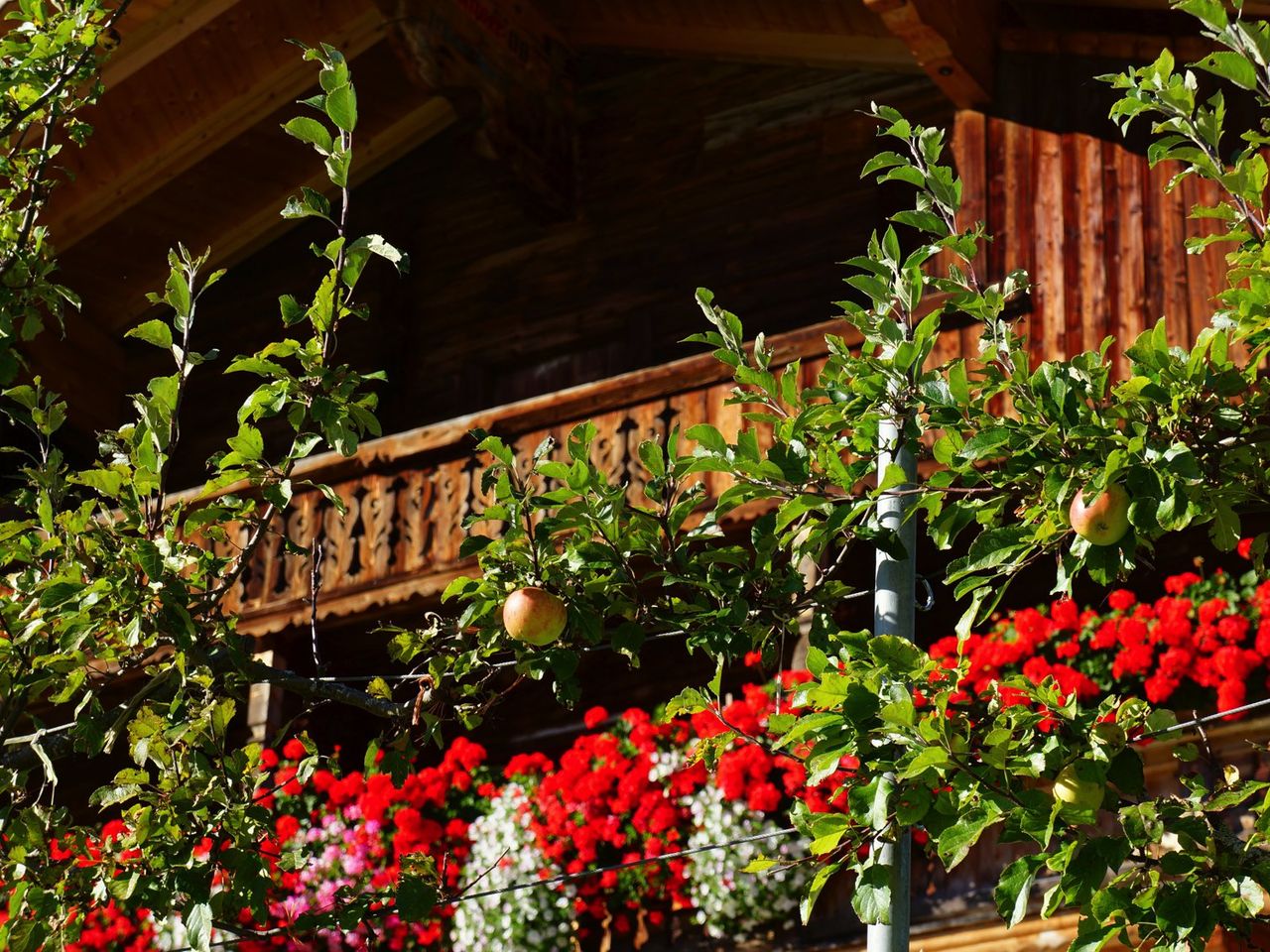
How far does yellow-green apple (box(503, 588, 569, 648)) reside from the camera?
418cm

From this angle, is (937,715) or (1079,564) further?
(1079,564)

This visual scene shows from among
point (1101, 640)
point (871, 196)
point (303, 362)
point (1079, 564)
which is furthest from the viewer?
point (871, 196)

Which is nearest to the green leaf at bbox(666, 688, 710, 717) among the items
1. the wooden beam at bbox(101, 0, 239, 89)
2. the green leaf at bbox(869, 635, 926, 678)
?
the green leaf at bbox(869, 635, 926, 678)

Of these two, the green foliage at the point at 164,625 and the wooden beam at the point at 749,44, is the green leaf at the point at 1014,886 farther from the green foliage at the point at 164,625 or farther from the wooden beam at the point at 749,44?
the wooden beam at the point at 749,44

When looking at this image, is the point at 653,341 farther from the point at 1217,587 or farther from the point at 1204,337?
the point at 1204,337

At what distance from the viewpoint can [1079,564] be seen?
3711mm

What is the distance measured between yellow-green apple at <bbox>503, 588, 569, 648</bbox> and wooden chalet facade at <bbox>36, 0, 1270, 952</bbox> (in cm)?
616

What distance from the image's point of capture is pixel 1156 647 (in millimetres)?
8852

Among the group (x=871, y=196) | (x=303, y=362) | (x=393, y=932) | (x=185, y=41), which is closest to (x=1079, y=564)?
(x=303, y=362)

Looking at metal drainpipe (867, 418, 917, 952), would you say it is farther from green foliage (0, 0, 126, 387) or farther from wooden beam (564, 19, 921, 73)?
wooden beam (564, 19, 921, 73)

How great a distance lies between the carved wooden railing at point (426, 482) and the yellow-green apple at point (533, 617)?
608cm

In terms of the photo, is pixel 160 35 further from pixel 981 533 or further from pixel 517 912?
pixel 981 533

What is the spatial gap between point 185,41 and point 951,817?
435 inches

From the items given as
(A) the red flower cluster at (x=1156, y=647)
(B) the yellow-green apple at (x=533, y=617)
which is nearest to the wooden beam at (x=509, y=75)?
(A) the red flower cluster at (x=1156, y=647)
